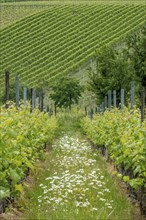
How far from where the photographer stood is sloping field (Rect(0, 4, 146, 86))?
64750 mm

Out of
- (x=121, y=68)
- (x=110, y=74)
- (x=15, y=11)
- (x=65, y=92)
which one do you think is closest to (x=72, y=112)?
(x=65, y=92)

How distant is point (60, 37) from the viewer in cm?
7294

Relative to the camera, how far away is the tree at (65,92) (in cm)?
5759

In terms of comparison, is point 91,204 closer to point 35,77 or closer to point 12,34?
point 35,77

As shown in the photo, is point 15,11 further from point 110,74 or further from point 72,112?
point 110,74

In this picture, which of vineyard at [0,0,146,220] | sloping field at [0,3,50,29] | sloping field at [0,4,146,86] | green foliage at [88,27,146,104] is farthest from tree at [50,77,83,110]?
sloping field at [0,3,50,29]

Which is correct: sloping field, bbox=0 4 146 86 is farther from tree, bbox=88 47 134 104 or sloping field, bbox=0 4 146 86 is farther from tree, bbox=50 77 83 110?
tree, bbox=88 47 134 104

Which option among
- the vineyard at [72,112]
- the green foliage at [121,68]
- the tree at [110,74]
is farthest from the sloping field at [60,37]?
the green foliage at [121,68]

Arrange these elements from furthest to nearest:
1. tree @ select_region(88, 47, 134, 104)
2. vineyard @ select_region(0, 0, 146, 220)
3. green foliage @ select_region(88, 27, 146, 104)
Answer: tree @ select_region(88, 47, 134, 104) → green foliage @ select_region(88, 27, 146, 104) → vineyard @ select_region(0, 0, 146, 220)

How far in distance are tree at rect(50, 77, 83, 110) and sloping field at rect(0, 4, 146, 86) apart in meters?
3.03

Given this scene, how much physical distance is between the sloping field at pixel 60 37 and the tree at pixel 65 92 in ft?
9.94

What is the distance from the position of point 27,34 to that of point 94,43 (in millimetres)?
10012

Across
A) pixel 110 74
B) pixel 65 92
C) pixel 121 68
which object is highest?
pixel 121 68

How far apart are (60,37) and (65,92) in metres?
17.0
